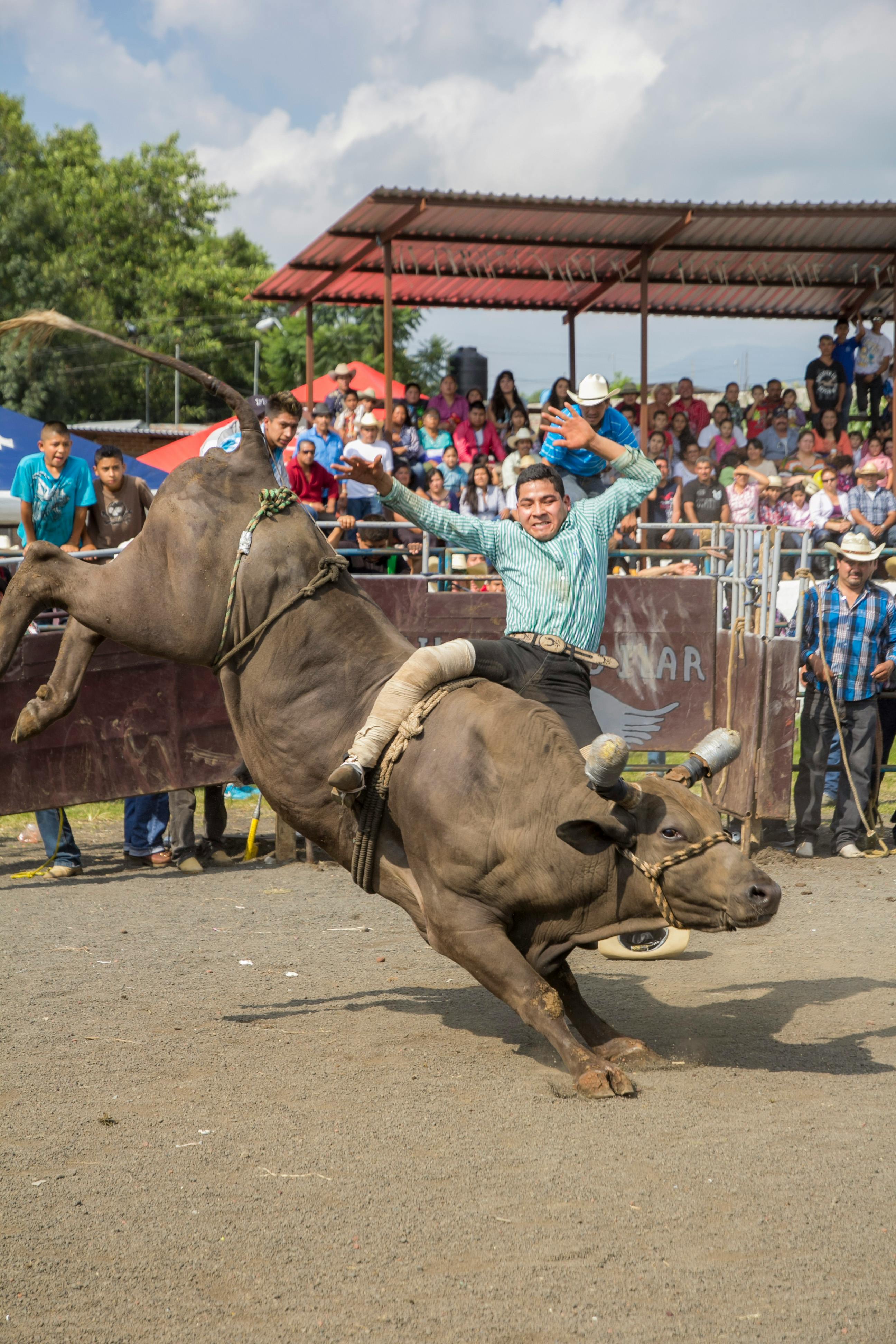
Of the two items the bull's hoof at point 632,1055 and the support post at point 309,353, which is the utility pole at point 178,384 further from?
the bull's hoof at point 632,1055

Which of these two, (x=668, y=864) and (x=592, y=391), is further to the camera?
(x=592, y=391)

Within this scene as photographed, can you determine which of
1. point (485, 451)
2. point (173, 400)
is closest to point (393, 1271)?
point (485, 451)

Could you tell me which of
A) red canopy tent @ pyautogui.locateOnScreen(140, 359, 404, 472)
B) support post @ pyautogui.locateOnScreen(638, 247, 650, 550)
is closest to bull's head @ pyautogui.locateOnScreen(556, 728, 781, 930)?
support post @ pyautogui.locateOnScreen(638, 247, 650, 550)

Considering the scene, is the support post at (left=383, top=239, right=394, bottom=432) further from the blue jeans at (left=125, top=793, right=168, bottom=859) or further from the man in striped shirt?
the man in striped shirt

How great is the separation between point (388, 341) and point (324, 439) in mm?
1829

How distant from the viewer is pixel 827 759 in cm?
963

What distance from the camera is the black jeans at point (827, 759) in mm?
9594

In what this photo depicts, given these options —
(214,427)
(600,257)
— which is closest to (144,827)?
(214,427)

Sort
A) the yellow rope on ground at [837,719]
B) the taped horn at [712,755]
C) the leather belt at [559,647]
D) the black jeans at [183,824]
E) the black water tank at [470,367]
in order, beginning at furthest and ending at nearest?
the black water tank at [470,367] → the yellow rope on ground at [837,719] → the black jeans at [183,824] → the leather belt at [559,647] → the taped horn at [712,755]

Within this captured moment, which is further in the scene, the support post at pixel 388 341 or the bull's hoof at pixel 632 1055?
the support post at pixel 388 341

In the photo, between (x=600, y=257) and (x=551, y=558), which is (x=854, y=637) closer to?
(x=551, y=558)

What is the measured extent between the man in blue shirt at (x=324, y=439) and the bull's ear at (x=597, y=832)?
737cm

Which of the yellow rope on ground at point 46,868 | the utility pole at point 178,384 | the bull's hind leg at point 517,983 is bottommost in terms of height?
the yellow rope on ground at point 46,868

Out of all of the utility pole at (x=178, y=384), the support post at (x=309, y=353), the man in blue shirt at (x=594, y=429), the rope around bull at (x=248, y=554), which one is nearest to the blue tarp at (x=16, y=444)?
the support post at (x=309, y=353)
